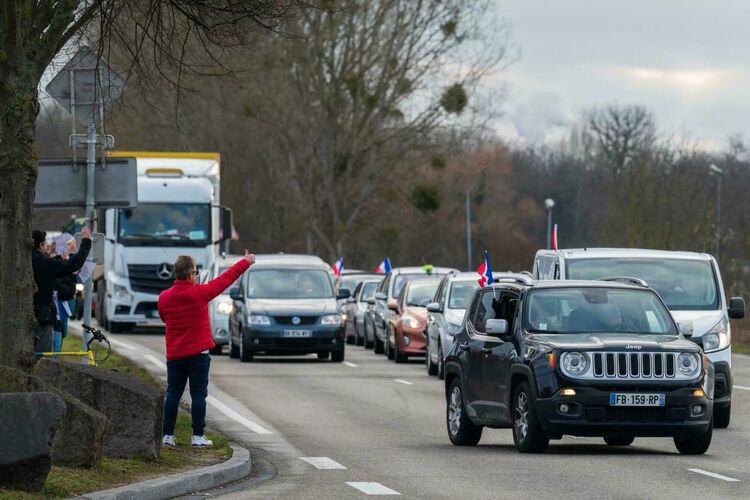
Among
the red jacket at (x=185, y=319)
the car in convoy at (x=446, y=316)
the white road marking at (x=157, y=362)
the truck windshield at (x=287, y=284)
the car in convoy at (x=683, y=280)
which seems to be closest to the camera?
A: the red jacket at (x=185, y=319)

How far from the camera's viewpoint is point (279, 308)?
30.9 m

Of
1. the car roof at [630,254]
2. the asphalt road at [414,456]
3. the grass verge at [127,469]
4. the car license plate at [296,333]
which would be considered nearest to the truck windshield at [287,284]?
the car license plate at [296,333]

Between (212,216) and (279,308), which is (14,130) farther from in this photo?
(212,216)

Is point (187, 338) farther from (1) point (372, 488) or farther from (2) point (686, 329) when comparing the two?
(2) point (686, 329)

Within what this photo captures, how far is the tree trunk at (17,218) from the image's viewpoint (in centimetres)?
1248

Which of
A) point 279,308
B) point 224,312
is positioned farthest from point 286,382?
point 224,312

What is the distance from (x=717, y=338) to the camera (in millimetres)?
18297

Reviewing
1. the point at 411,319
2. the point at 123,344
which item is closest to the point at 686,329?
the point at 411,319

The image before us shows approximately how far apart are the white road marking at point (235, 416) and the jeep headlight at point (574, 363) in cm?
412

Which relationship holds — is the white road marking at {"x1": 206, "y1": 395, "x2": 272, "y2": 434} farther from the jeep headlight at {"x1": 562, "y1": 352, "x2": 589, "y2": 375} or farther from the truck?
the truck

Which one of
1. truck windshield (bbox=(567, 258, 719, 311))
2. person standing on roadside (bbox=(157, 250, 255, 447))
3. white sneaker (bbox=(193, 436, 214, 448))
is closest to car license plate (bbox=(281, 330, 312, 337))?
truck windshield (bbox=(567, 258, 719, 311))

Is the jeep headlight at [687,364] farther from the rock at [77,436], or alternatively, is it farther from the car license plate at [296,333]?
the car license plate at [296,333]

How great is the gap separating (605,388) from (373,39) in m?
44.3

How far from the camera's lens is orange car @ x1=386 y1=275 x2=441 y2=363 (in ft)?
103
